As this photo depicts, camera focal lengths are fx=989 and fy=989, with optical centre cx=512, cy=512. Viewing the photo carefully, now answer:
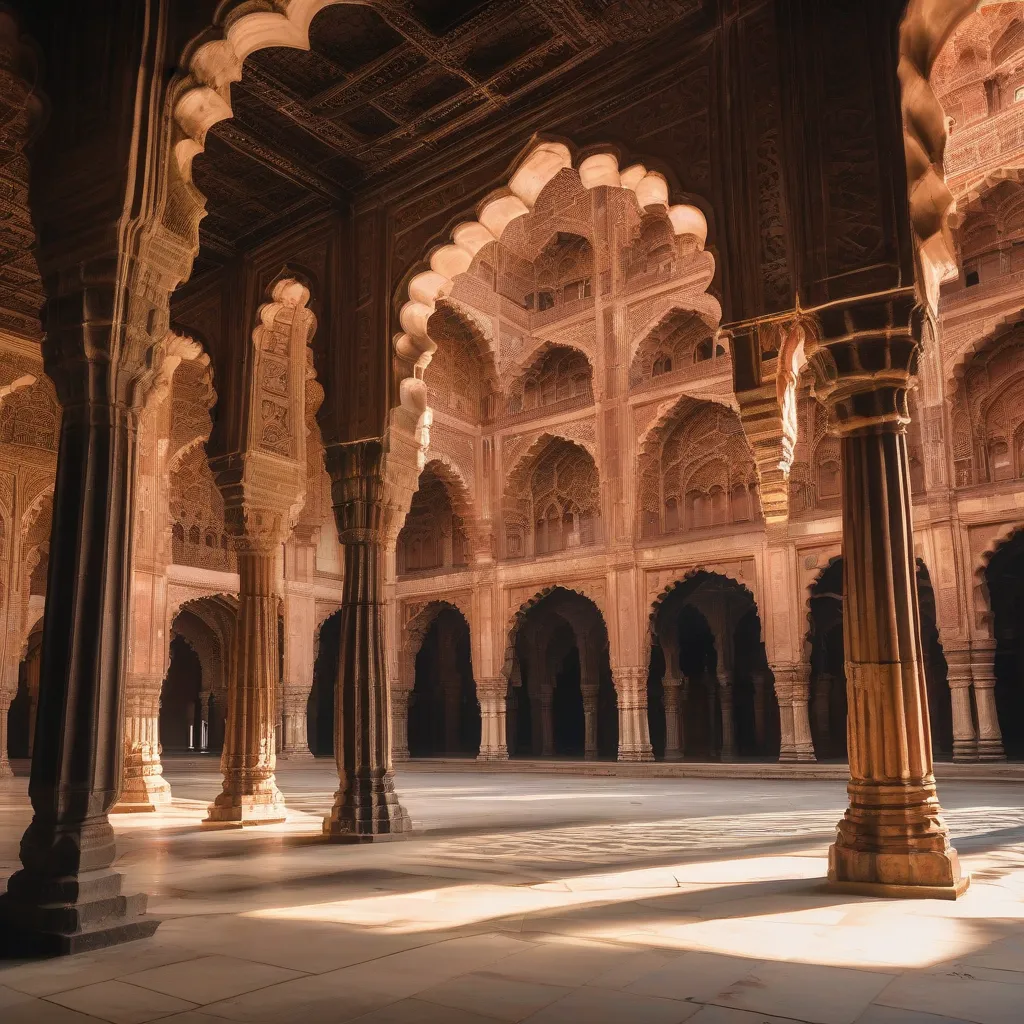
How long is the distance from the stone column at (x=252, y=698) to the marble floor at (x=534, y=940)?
1.08 meters

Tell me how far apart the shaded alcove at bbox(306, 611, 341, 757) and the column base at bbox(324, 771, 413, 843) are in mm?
18781

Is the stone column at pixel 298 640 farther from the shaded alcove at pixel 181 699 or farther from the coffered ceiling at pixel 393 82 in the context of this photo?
the coffered ceiling at pixel 393 82

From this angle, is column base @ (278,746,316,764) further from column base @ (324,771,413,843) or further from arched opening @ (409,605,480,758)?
column base @ (324,771,413,843)

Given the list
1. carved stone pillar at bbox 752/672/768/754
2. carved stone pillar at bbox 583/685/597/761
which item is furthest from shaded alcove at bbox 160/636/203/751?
carved stone pillar at bbox 752/672/768/754

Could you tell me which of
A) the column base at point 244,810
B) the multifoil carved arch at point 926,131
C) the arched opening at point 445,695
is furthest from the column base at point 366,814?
the arched opening at point 445,695

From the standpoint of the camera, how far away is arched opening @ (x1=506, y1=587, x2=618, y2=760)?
22531 millimetres

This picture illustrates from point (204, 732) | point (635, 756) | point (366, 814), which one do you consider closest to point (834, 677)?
point (635, 756)

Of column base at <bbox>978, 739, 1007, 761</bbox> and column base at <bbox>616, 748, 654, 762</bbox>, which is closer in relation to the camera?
column base at <bbox>978, 739, 1007, 761</bbox>

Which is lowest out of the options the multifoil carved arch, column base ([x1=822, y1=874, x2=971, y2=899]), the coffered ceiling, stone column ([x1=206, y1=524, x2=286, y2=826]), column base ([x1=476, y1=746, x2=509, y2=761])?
column base ([x1=476, y1=746, x2=509, y2=761])

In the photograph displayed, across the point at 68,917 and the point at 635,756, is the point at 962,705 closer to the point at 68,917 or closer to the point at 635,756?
the point at 635,756

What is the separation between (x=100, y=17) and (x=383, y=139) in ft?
8.07

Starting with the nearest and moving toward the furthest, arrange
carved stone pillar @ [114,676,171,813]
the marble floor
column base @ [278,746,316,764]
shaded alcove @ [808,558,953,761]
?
the marble floor
carved stone pillar @ [114,676,171,813]
shaded alcove @ [808,558,953,761]
column base @ [278,746,316,764]

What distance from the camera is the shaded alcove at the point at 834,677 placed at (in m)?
19.2

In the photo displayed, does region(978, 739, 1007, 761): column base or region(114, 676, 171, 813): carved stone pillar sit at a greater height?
region(114, 676, 171, 813): carved stone pillar
